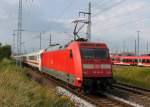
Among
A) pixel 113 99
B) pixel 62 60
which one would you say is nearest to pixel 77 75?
pixel 113 99

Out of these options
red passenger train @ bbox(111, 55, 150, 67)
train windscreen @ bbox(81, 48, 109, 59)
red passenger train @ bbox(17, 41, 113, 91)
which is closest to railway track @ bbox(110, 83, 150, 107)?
red passenger train @ bbox(17, 41, 113, 91)

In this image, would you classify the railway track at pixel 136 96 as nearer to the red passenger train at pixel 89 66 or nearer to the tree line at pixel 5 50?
the red passenger train at pixel 89 66

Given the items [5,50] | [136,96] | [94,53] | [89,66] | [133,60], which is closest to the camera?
[136,96]

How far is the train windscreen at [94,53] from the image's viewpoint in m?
21.0

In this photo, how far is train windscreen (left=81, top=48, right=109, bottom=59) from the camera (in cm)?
2095

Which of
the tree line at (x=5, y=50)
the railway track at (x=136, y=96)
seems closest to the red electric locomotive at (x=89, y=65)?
the railway track at (x=136, y=96)

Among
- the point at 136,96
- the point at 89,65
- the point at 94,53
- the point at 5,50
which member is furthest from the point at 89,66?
the point at 5,50

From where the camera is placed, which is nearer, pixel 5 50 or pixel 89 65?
pixel 89 65

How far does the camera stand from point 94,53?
834 inches

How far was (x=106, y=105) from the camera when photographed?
1677cm

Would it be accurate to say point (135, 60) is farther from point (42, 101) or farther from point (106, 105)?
point (42, 101)

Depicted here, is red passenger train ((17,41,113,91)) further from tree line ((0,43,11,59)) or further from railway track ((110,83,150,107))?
tree line ((0,43,11,59))

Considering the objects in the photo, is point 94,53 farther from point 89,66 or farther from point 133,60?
point 133,60

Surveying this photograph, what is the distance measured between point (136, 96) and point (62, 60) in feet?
21.8
